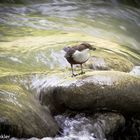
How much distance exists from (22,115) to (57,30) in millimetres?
4827

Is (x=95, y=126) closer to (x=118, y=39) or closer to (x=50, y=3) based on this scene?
(x=118, y=39)

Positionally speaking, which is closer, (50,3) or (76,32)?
(76,32)

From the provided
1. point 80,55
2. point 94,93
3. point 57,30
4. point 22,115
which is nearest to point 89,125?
point 94,93

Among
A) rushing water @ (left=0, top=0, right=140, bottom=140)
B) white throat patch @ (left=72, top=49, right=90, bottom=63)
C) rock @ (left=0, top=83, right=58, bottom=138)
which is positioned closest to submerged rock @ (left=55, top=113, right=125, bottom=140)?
rushing water @ (left=0, top=0, right=140, bottom=140)

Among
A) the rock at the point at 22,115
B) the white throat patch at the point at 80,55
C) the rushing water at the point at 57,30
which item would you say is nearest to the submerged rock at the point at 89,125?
the rushing water at the point at 57,30

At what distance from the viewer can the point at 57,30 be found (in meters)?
9.17

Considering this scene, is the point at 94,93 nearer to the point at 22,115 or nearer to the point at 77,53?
the point at 77,53

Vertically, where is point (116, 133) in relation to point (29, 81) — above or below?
below

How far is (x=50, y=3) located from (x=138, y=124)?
7.30 meters

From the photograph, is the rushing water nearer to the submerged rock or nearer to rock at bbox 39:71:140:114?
the submerged rock

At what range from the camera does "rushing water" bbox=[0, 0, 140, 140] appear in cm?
661

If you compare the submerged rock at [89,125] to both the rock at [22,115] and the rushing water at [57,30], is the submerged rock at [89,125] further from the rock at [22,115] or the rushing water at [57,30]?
the rock at [22,115]

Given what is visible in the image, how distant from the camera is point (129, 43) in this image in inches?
370

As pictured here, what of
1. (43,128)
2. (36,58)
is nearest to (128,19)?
(36,58)
